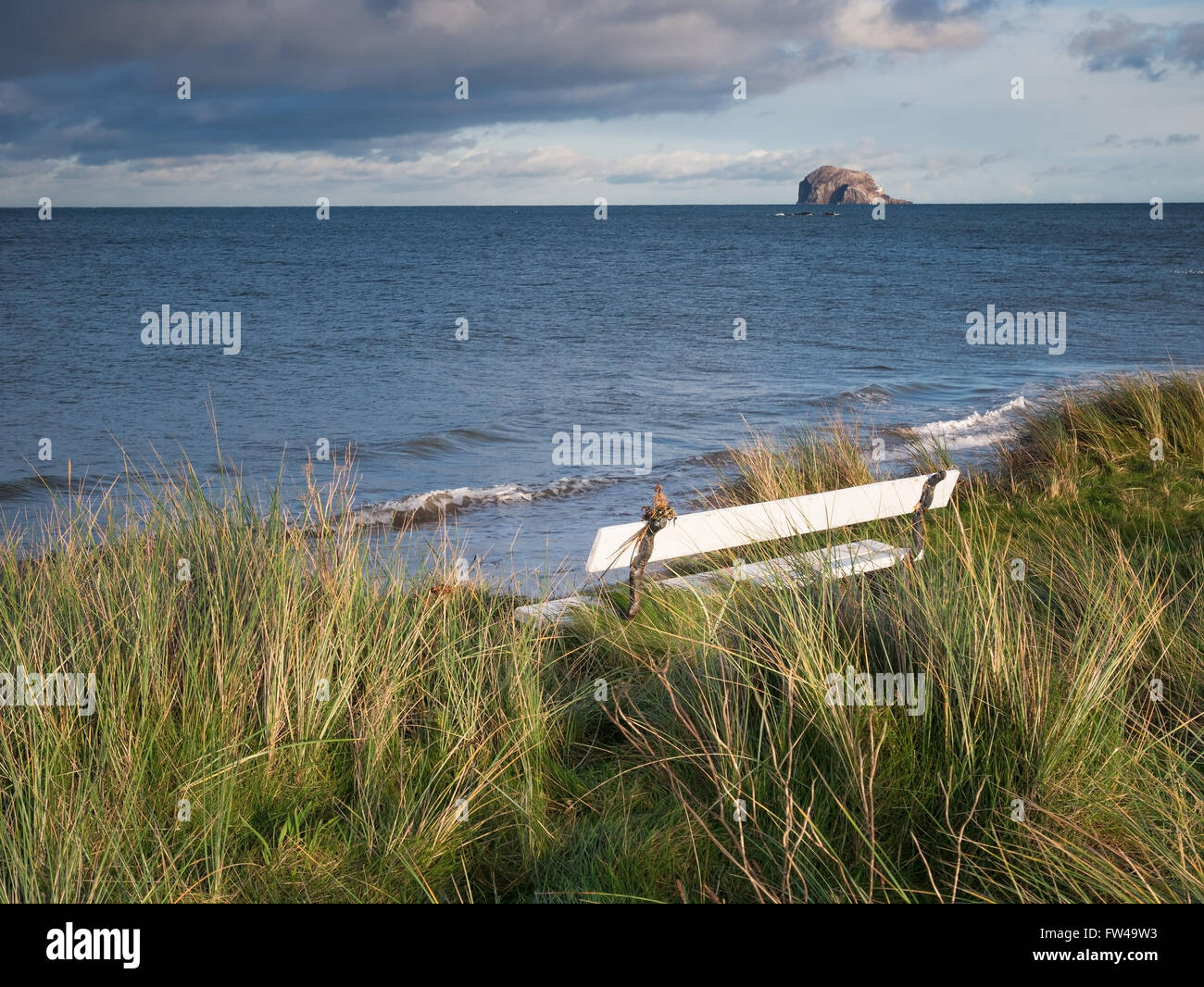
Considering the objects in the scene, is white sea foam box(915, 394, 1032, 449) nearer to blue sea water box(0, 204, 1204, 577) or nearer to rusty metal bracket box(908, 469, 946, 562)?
blue sea water box(0, 204, 1204, 577)

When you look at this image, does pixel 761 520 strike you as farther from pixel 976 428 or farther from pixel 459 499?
pixel 976 428

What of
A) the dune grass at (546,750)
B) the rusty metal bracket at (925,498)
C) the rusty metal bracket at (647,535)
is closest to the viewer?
the dune grass at (546,750)

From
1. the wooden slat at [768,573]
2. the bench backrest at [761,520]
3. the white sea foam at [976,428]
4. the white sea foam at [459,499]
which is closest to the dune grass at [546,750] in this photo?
the wooden slat at [768,573]

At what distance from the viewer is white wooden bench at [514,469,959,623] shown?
4195 mm

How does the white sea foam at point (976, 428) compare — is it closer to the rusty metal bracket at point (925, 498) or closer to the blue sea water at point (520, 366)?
the blue sea water at point (520, 366)

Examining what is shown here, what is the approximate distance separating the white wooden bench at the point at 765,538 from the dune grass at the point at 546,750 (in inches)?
10.5

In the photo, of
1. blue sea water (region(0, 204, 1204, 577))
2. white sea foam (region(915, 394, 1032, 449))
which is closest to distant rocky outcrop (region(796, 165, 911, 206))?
blue sea water (region(0, 204, 1204, 577))

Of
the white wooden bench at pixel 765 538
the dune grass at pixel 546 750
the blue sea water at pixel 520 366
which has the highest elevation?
the blue sea water at pixel 520 366

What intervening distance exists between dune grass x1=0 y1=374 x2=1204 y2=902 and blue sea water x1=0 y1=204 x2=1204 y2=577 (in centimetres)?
142

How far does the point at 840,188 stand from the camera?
178 m

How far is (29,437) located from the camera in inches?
490

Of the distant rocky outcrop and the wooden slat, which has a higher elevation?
the distant rocky outcrop

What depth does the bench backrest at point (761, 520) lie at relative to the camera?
4402 millimetres
